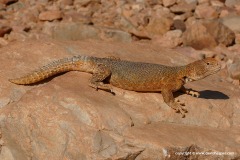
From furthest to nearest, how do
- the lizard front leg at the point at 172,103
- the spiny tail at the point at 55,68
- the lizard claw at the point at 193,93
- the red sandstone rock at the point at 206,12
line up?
the red sandstone rock at the point at 206,12 < the lizard claw at the point at 193,93 < the spiny tail at the point at 55,68 < the lizard front leg at the point at 172,103

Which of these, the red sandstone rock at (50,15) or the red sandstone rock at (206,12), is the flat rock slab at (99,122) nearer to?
the red sandstone rock at (50,15)

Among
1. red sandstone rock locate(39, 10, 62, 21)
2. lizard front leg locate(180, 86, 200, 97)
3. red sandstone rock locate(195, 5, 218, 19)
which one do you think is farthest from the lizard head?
red sandstone rock locate(39, 10, 62, 21)

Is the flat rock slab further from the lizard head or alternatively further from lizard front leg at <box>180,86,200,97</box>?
the lizard head

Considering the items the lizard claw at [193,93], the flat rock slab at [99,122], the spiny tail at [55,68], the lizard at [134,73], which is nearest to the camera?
the flat rock slab at [99,122]

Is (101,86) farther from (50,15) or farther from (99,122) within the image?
(50,15)

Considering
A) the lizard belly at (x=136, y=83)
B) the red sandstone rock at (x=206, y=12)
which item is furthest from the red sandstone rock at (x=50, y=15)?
the lizard belly at (x=136, y=83)

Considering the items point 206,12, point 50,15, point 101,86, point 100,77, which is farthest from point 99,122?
point 206,12
